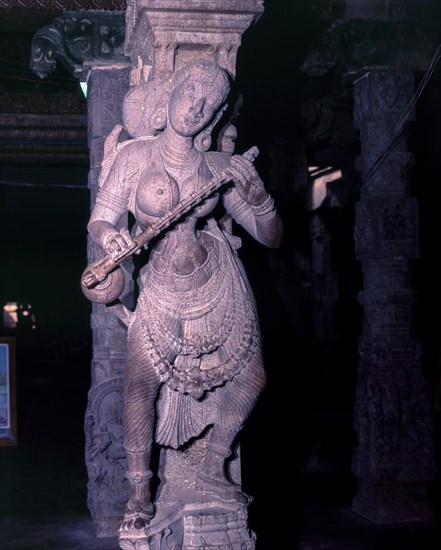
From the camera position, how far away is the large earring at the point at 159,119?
3.88 meters

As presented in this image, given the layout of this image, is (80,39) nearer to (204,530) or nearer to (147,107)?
(147,107)

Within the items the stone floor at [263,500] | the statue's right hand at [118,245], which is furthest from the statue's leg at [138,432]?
the stone floor at [263,500]

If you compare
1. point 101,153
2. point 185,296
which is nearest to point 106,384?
point 101,153

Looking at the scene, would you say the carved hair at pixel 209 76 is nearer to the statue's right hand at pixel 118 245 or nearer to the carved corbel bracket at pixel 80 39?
the statue's right hand at pixel 118 245

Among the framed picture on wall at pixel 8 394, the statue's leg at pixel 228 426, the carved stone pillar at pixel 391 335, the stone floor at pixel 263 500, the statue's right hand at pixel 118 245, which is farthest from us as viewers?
the framed picture on wall at pixel 8 394

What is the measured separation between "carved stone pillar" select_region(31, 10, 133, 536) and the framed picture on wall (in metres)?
4.02

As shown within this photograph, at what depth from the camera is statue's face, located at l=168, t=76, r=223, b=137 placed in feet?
12.0

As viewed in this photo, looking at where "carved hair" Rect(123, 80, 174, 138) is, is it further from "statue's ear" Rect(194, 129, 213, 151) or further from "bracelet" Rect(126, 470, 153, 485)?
"bracelet" Rect(126, 470, 153, 485)

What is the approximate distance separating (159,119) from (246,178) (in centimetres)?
50

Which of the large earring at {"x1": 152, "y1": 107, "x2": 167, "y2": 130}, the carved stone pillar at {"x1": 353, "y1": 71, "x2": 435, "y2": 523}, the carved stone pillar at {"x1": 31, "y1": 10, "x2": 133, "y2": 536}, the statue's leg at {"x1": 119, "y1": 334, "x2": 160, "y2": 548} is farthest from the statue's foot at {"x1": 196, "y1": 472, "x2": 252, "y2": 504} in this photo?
the carved stone pillar at {"x1": 353, "y1": 71, "x2": 435, "y2": 523}

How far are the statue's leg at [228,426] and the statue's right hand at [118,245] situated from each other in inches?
28.6

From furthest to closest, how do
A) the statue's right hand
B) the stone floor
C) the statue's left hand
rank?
the stone floor, the statue's left hand, the statue's right hand

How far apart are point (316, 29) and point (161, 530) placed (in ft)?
15.2

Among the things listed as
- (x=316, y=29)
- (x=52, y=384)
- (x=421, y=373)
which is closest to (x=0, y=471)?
(x=421, y=373)
